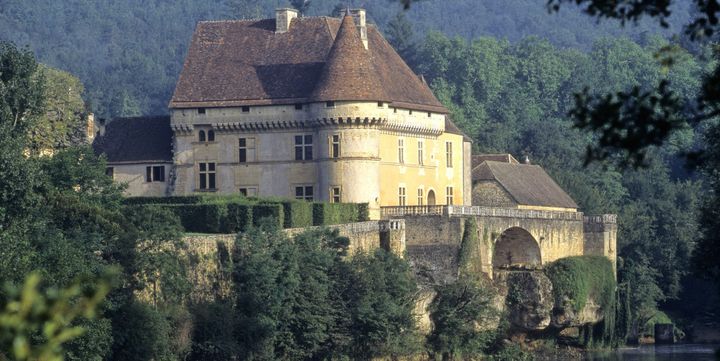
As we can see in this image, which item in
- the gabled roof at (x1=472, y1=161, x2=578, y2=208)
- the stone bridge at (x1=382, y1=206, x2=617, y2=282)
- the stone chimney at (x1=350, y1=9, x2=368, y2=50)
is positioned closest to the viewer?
the stone bridge at (x1=382, y1=206, x2=617, y2=282)

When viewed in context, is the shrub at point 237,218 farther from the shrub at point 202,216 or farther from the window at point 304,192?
the window at point 304,192

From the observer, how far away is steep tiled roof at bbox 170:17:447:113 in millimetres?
71125

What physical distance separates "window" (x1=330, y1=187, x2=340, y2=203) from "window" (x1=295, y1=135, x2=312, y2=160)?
1967 millimetres

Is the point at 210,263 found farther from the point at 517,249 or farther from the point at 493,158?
the point at 493,158

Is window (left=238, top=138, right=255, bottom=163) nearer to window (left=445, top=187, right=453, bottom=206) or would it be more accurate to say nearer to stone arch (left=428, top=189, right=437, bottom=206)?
stone arch (left=428, top=189, right=437, bottom=206)

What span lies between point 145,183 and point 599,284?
1914cm

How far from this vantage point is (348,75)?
69938mm

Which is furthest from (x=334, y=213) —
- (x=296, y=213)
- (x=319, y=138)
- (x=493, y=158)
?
(x=493, y=158)

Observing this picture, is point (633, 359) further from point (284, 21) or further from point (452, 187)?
point (284, 21)

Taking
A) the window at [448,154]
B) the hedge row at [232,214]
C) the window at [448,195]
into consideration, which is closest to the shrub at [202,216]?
the hedge row at [232,214]

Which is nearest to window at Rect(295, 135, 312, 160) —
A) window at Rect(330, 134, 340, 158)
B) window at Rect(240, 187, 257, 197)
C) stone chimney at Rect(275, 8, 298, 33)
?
window at Rect(330, 134, 340, 158)

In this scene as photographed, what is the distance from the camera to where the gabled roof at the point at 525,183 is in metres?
80.1

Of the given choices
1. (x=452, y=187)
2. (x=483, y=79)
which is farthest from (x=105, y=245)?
(x=483, y=79)

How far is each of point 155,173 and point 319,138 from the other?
24.6 feet
